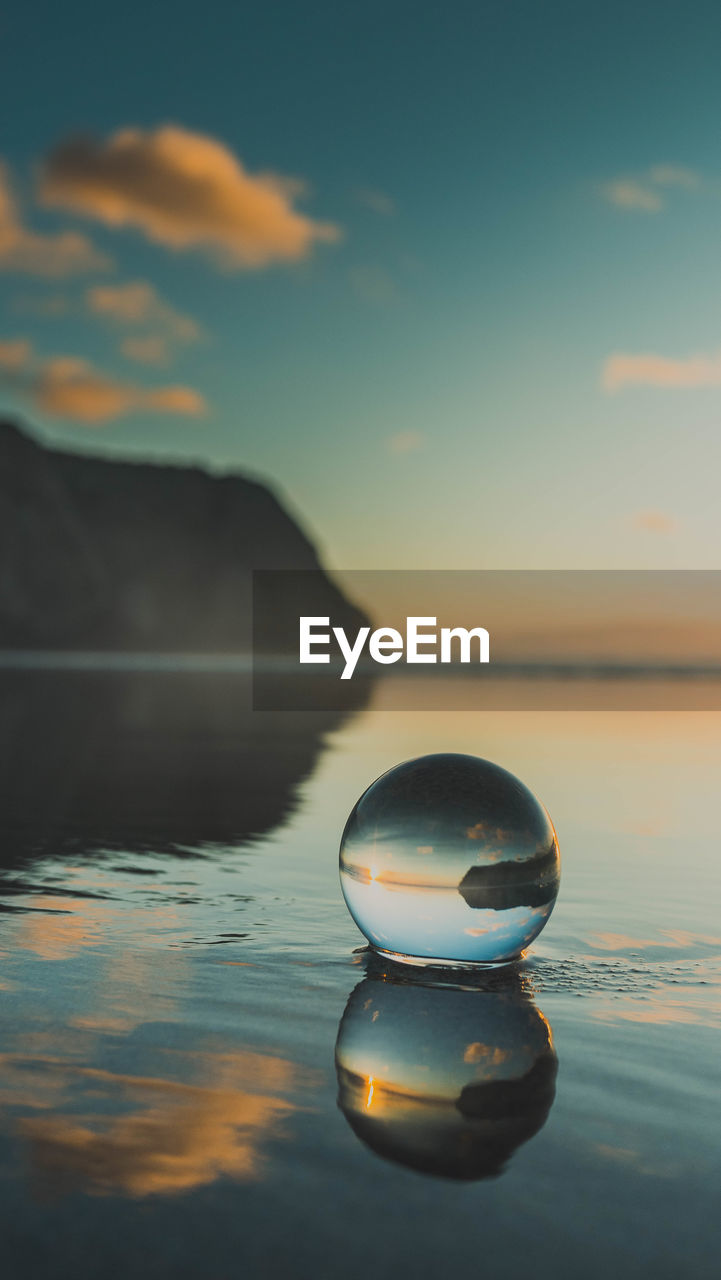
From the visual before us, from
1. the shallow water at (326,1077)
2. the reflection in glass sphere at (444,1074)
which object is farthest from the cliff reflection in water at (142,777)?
the reflection in glass sphere at (444,1074)

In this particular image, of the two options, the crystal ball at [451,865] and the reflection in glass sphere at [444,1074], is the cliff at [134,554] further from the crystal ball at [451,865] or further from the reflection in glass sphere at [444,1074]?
the reflection in glass sphere at [444,1074]

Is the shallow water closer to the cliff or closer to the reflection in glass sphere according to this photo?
the reflection in glass sphere

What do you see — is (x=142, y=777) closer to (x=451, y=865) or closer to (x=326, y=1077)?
(x=451, y=865)

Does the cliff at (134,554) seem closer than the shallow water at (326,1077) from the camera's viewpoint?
No

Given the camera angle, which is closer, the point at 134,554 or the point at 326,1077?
the point at 326,1077

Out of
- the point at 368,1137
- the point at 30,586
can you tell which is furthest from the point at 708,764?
the point at 30,586

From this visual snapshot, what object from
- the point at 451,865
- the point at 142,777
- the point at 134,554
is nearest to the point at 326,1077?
the point at 451,865

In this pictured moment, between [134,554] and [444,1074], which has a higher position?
[134,554]
